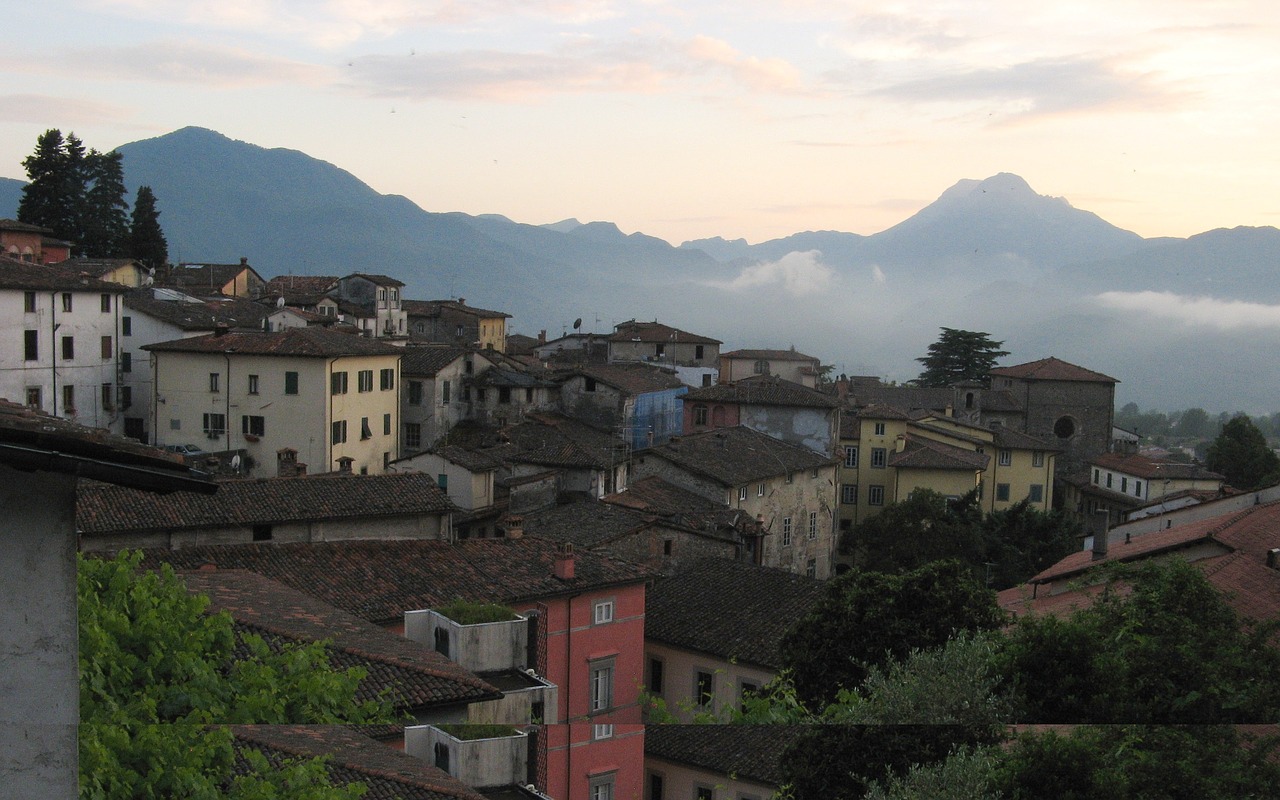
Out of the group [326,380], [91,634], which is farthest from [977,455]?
[91,634]

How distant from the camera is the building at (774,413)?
104ft

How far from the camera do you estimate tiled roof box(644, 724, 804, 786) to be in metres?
2.78

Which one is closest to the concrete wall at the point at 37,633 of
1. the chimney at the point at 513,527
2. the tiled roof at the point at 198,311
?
the chimney at the point at 513,527

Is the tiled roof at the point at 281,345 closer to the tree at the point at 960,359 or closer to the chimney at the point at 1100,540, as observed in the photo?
the chimney at the point at 1100,540

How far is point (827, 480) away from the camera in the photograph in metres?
30.9

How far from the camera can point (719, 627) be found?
14.4 m

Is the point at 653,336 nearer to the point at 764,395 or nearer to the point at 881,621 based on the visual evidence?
the point at 764,395

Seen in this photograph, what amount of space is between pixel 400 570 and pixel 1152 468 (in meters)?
32.2

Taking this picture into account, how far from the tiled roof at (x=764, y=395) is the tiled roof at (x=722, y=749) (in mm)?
28907

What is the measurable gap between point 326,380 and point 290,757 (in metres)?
23.3

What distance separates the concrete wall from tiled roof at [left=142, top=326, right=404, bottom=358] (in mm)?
24447

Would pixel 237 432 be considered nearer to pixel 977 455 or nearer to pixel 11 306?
pixel 11 306

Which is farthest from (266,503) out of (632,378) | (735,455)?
(632,378)

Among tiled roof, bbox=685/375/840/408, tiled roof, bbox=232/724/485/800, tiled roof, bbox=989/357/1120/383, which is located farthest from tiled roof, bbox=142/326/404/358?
tiled roof, bbox=989/357/1120/383
